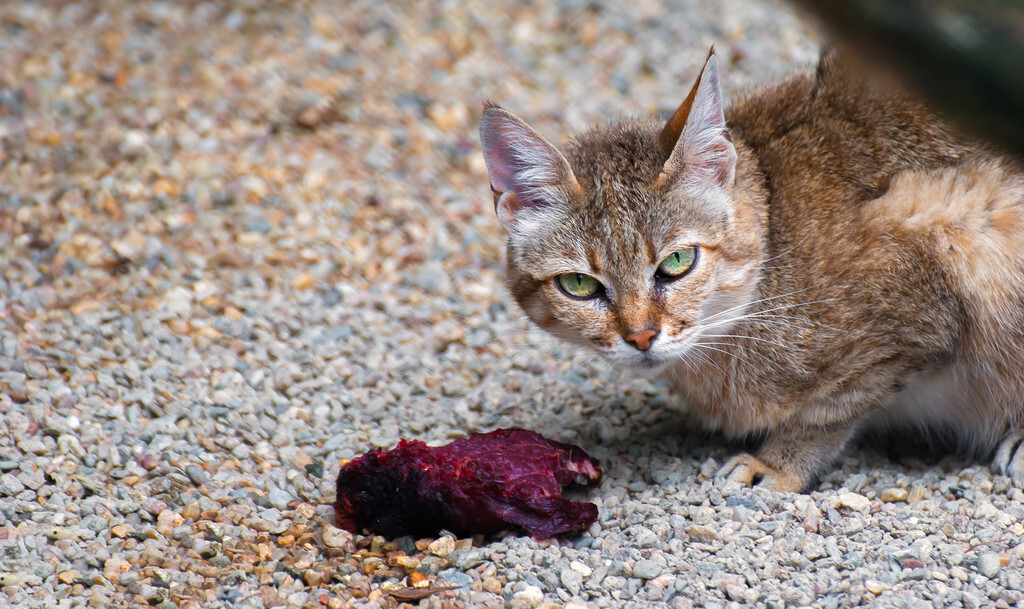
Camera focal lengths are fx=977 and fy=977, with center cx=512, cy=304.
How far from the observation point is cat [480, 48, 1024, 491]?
11.0 ft

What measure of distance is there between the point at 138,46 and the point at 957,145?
4.92 m

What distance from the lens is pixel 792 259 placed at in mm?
3545

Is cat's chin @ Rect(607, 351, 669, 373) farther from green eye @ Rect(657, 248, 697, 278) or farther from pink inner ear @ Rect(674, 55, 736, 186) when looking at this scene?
pink inner ear @ Rect(674, 55, 736, 186)

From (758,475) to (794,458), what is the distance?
6.2 inches

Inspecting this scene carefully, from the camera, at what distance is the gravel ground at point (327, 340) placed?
3.08 metres

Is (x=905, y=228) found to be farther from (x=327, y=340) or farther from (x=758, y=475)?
(x=327, y=340)

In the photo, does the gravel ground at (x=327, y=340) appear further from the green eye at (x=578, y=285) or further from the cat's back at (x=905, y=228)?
the green eye at (x=578, y=285)

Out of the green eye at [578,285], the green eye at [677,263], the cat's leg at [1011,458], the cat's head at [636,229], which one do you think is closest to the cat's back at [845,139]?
the cat's head at [636,229]

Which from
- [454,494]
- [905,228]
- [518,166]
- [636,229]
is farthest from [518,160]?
[905,228]

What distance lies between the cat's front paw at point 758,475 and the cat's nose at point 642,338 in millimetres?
734

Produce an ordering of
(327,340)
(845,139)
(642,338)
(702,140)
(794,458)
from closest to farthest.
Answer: (642,338) → (702,140) → (845,139) → (794,458) → (327,340)

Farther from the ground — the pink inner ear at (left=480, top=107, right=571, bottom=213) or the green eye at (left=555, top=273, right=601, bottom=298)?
the pink inner ear at (left=480, top=107, right=571, bottom=213)

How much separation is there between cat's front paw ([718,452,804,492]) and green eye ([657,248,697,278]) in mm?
833

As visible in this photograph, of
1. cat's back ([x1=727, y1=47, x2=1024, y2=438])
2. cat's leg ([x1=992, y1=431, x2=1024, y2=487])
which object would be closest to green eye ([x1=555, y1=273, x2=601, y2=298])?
cat's back ([x1=727, y1=47, x2=1024, y2=438])
